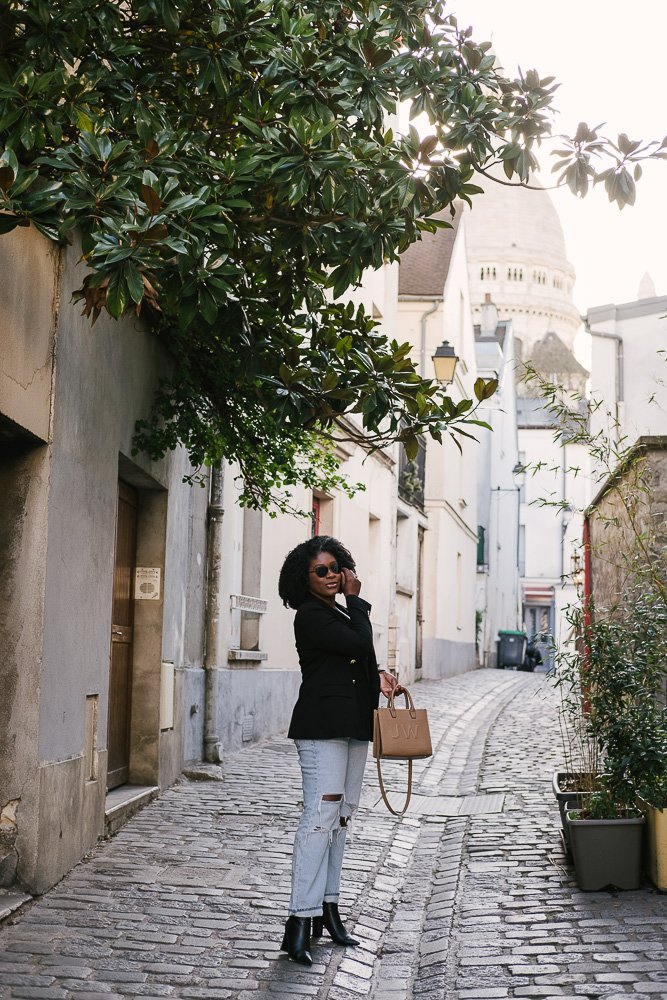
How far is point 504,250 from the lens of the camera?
116 m

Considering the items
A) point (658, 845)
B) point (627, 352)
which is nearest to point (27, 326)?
point (658, 845)

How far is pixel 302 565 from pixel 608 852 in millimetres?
2321

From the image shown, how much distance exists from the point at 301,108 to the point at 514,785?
6.54 metres

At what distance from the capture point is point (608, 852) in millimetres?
6355

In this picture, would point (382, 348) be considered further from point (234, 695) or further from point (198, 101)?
point (234, 695)

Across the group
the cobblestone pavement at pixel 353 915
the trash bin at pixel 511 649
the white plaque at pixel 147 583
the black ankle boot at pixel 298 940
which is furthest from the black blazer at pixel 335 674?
the trash bin at pixel 511 649

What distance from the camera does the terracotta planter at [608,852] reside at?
634 cm

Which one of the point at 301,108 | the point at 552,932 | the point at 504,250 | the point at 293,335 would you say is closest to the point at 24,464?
the point at 293,335

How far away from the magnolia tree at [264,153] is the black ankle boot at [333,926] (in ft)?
7.68


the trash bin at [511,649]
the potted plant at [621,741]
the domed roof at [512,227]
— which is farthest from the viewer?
the domed roof at [512,227]

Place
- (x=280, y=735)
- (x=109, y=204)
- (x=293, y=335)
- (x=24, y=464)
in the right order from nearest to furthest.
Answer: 1. (x=109, y=204)
2. (x=24, y=464)
3. (x=293, y=335)
4. (x=280, y=735)

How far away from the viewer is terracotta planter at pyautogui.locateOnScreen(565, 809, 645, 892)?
634 centimetres

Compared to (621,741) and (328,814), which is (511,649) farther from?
(328,814)

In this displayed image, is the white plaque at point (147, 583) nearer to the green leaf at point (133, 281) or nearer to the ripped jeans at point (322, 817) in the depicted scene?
the ripped jeans at point (322, 817)
